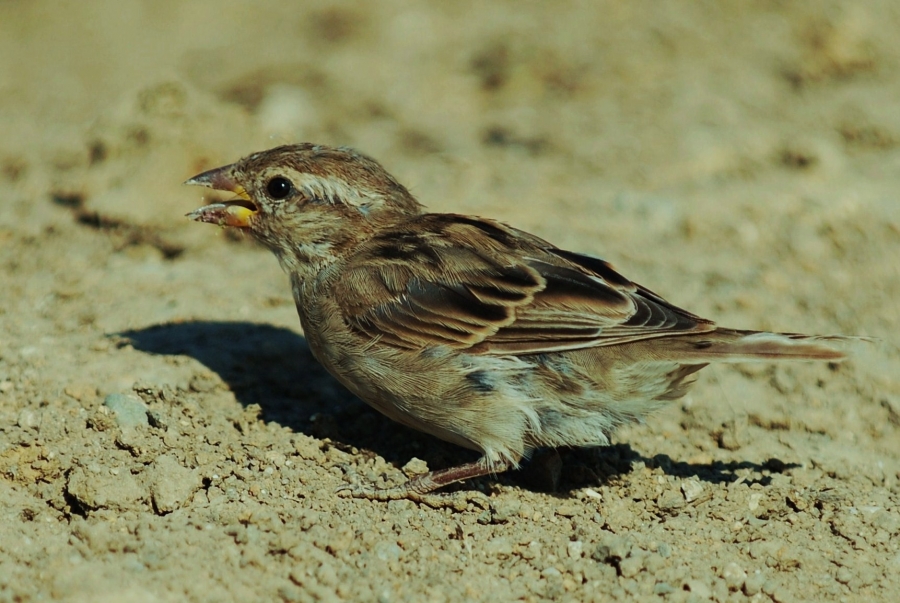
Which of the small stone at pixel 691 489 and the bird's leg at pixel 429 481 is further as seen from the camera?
the small stone at pixel 691 489

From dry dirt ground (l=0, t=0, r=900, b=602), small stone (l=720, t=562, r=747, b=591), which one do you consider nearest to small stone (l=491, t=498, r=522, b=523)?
dry dirt ground (l=0, t=0, r=900, b=602)

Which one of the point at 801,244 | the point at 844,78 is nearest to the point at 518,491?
the point at 801,244

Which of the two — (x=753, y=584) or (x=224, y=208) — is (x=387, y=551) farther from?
(x=224, y=208)

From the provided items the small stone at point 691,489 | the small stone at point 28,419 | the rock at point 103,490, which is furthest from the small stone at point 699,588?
the small stone at point 28,419

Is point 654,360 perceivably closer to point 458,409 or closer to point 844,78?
point 458,409

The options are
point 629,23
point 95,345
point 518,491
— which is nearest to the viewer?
point 518,491

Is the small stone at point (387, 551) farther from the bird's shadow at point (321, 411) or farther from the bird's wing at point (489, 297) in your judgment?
the bird's wing at point (489, 297)
